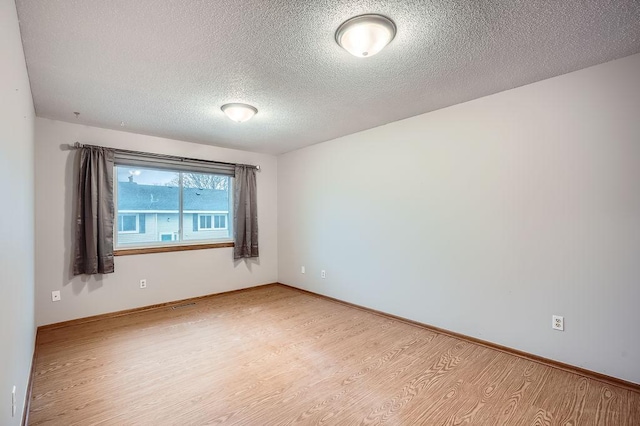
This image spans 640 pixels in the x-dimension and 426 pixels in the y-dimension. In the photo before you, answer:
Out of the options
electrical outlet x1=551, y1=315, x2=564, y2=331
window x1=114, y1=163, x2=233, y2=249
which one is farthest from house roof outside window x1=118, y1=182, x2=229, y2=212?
electrical outlet x1=551, y1=315, x2=564, y2=331

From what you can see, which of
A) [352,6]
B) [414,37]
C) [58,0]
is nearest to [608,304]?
[414,37]

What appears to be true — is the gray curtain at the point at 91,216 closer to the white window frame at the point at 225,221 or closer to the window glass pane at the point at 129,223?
the window glass pane at the point at 129,223

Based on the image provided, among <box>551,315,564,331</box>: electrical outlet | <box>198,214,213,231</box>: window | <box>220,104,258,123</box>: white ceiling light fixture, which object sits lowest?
<box>551,315,564,331</box>: electrical outlet

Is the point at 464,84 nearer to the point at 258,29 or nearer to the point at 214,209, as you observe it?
the point at 258,29

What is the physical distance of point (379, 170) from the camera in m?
3.69

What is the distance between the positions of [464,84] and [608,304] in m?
2.02

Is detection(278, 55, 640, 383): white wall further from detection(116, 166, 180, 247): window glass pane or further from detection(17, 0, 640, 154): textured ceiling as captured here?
detection(116, 166, 180, 247): window glass pane

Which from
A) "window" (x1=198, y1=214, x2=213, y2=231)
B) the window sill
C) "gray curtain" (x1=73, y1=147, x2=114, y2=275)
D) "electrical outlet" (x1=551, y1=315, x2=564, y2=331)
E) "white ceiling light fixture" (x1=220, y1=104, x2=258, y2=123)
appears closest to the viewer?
"electrical outlet" (x1=551, y1=315, x2=564, y2=331)

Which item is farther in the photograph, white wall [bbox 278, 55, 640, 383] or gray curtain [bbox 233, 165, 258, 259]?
gray curtain [bbox 233, 165, 258, 259]

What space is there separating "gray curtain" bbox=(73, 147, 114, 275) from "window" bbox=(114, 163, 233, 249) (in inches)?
11.2

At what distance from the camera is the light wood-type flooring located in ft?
5.98

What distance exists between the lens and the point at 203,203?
458 centimetres

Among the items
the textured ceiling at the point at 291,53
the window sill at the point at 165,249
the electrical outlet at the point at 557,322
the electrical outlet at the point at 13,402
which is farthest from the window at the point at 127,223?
the electrical outlet at the point at 557,322

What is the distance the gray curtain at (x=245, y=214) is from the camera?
15.5ft
